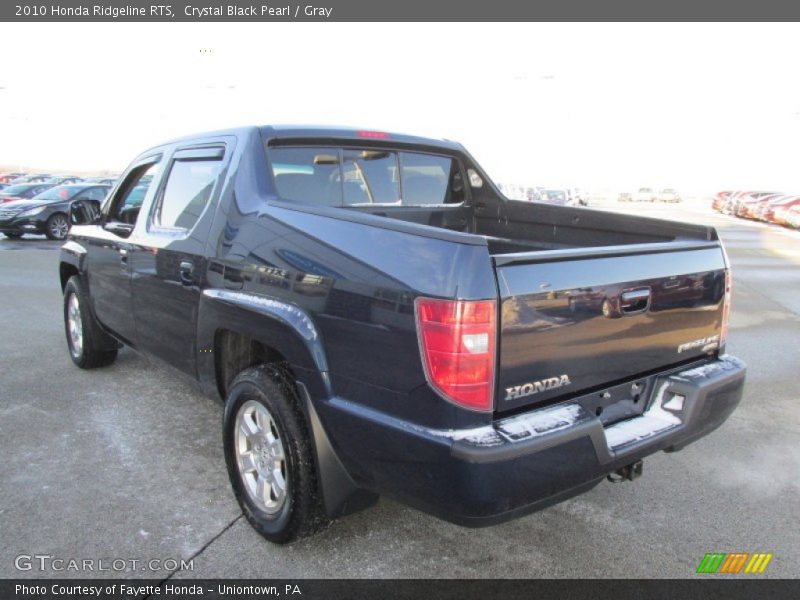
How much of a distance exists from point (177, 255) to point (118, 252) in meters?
1.06

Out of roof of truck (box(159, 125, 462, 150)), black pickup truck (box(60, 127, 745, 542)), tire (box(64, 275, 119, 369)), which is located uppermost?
roof of truck (box(159, 125, 462, 150))

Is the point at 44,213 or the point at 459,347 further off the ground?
the point at 459,347

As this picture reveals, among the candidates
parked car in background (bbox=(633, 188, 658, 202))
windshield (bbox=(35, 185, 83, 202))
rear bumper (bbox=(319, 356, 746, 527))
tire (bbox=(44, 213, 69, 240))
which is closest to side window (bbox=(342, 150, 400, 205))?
rear bumper (bbox=(319, 356, 746, 527))

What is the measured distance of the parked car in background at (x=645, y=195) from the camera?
206ft

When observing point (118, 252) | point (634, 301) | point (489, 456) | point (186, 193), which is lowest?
point (489, 456)

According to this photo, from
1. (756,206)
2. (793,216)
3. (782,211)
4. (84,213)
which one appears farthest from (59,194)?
(756,206)

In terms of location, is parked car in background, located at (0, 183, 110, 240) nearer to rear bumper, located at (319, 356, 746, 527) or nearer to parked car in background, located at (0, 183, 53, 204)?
parked car in background, located at (0, 183, 53, 204)

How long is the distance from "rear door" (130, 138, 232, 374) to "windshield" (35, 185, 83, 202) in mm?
15489

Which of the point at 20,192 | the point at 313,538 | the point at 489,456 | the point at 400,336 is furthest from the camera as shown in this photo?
the point at 20,192

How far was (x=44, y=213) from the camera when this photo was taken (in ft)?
55.2

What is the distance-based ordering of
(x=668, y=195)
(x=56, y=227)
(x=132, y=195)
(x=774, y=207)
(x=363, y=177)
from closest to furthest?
1. (x=363, y=177)
2. (x=132, y=195)
3. (x=56, y=227)
4. (x=774, y=207)
5. (x=668, y=195)

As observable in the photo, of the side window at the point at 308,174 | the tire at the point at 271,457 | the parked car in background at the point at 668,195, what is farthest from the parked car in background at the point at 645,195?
the tire at the point at 271,457

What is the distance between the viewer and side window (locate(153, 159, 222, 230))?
3.54 meters

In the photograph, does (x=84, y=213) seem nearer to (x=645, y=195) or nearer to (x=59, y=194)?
(x=59, y=194)
